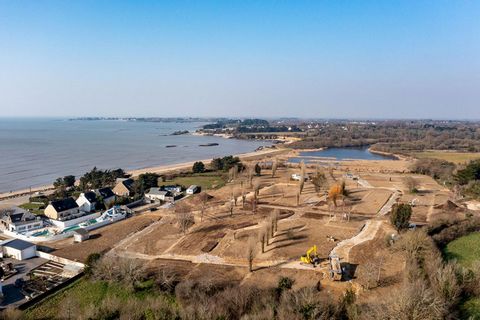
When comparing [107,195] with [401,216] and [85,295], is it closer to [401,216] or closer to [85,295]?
[85,295]

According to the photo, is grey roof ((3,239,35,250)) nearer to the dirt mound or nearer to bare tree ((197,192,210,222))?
bare tree ((197,192,210,222))

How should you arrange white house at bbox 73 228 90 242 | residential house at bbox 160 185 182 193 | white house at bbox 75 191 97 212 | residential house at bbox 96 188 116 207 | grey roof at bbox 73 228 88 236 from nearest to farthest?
white house at bbox 73 228 90 242 → grey roof at bbox 73 228 88 236 → white house at bbox 75 191 97 212 → residential house at bbox 96 188 116 207 → residential house at bbox 160 185 182 193

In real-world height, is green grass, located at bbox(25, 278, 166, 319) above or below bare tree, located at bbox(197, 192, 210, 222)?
below

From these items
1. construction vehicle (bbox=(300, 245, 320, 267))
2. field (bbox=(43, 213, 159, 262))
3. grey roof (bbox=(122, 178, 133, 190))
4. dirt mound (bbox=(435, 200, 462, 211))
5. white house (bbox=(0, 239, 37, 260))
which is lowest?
field (bbox=(43, 213, 159, 262))

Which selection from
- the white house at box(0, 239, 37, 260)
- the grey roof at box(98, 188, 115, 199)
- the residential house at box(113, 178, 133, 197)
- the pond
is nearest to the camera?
the white house at box(0, 239, 37, 260)

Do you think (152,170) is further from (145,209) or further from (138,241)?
(138,241)

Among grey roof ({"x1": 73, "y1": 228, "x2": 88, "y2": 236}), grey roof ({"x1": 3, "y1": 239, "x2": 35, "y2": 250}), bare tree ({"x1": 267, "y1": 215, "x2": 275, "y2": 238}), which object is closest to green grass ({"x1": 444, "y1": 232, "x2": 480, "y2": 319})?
bare tree ({"x1": 267, "y1": 215, "x2": 275, "y2": 238})

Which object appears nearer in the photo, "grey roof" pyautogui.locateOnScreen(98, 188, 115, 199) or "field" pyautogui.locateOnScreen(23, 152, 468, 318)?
"field" pyautogui.locateOnScreen(23, 152, 468, 318)
